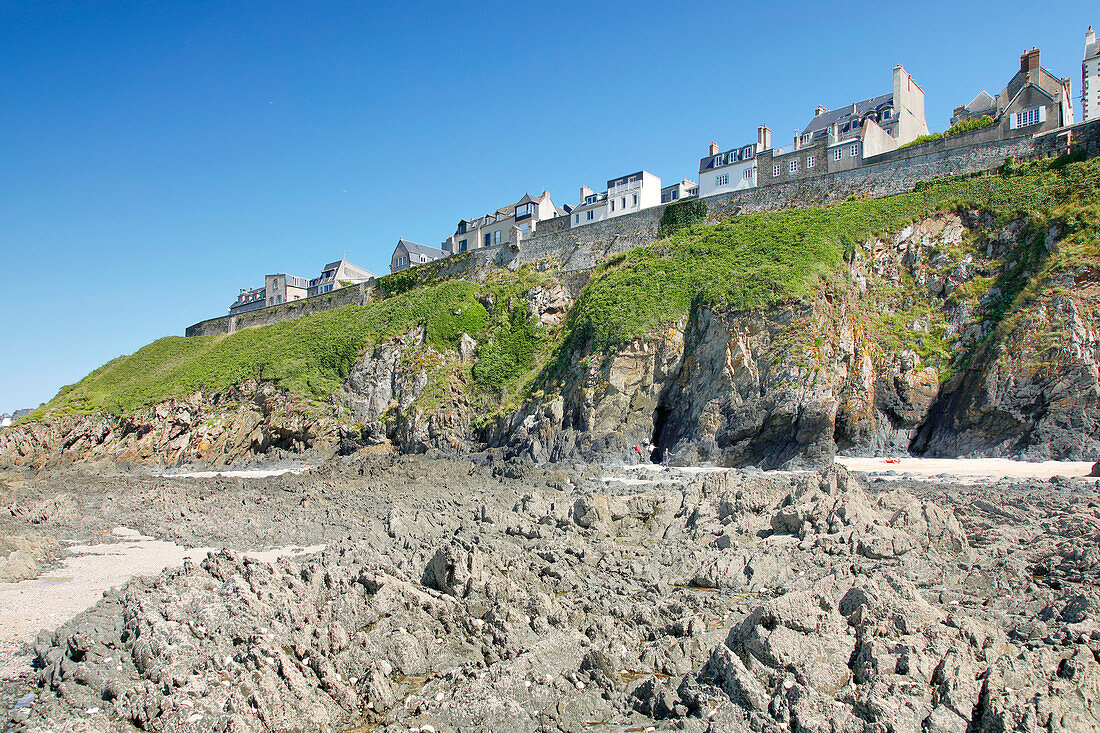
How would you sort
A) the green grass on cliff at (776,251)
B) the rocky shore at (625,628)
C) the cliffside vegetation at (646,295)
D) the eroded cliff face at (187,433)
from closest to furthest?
the rocky shore at (625,628)
the cliffside vegetation at (646,295)
the green grass on cliff at (776,251)
the eroded cliff face at (187,433)

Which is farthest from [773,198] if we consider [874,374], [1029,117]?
[1029,117]

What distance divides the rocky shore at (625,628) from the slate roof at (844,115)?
3868cm

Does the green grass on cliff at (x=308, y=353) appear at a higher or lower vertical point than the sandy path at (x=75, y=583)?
higher

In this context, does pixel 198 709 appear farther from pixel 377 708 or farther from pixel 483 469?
pixel 483 469

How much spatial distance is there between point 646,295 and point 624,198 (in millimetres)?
22156

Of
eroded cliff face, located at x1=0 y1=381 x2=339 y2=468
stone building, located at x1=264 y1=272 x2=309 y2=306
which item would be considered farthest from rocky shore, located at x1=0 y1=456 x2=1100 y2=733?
stone building, located at x1=264 y1=272 x2=309 y2=306

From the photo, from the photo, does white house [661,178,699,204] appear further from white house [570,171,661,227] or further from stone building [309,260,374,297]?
stone building [309,260,374,297]

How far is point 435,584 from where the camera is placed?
401 inches

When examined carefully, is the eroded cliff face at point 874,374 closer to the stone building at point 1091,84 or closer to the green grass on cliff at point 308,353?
the green grass on cliff at point 308,353

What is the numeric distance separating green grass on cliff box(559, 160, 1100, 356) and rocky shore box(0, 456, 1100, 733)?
1519 centimetres

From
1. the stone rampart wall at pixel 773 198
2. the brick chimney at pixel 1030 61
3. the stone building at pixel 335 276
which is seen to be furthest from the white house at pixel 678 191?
the stone building at pixel 335 276

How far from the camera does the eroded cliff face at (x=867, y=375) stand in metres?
23.1

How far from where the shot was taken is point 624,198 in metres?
51.2

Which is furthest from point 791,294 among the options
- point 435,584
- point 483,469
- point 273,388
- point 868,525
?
point 273,388
